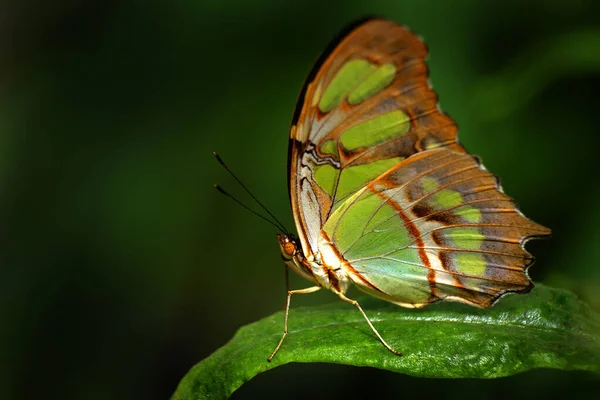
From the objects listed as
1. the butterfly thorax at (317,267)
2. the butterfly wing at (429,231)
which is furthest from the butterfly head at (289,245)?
the butterfly wing at (429,231)

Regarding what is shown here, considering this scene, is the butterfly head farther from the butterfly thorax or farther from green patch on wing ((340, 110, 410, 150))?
green patch on wing ((340, 110, 410, 150))

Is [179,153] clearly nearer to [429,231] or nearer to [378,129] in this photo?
[378,129]

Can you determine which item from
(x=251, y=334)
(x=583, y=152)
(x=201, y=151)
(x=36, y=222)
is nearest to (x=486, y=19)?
(x=583, y=152)

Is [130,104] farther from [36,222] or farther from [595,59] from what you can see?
[595,59]

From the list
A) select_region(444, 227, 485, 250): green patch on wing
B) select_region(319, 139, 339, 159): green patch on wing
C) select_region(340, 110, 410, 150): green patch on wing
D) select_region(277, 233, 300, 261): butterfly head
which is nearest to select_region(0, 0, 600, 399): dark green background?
select_region(444, 227, 485, 250): green patch on wing

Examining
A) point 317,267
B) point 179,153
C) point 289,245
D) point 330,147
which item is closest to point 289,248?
point 289,245
